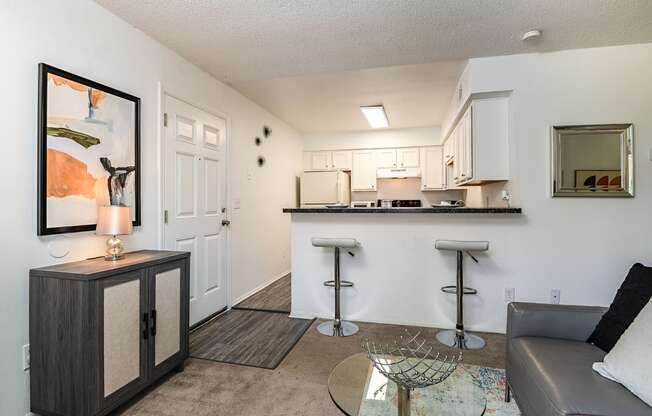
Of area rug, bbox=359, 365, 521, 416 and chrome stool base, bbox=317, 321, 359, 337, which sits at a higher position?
area rug, bbox=359, 365, 521, 416

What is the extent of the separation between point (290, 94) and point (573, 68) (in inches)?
109

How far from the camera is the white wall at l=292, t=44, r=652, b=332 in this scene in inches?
104

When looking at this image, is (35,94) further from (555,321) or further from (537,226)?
(537,226)

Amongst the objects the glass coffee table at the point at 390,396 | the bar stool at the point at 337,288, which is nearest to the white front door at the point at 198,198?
the bar stool at the point at 337,288

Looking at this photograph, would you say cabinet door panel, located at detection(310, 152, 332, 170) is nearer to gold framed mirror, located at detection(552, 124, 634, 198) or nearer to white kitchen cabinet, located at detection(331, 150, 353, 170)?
white kitchen cabinet, located at detection(331, 150, 353, 170)

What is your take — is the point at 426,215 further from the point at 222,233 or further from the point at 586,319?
the point at 222,233

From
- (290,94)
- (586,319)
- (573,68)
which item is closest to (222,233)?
(290,94)

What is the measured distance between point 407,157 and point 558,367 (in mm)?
4638

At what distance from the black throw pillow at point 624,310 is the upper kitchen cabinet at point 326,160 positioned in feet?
15.1

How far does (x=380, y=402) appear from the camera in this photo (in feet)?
4.50

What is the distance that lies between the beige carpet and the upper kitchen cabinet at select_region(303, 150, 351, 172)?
3.80 metres

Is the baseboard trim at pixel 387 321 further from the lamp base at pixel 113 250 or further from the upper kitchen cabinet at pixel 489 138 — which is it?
the lamp base at pixel 113 250

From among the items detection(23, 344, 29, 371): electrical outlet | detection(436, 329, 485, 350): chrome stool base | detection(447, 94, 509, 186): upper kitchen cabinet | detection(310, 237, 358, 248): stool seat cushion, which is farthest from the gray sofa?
detection(23, 344, 29, 371): electrical outlet

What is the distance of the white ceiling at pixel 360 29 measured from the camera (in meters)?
2.11
